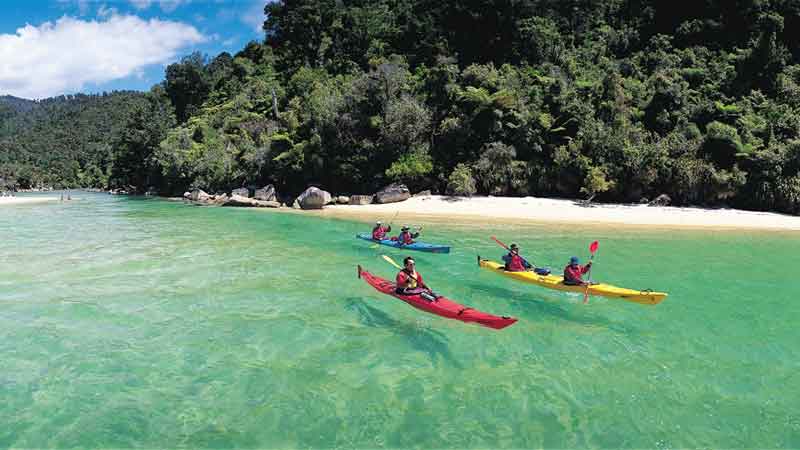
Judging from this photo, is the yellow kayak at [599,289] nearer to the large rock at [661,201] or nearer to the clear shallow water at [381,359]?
the clear shallow water at [381,359]

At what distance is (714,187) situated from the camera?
1167 inches

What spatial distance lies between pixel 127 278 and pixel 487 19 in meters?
45.9

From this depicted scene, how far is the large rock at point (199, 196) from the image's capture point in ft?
167

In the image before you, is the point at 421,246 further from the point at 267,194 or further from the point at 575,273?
the point at 267,194

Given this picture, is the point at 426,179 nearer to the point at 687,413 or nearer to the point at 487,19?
the point at 487,19

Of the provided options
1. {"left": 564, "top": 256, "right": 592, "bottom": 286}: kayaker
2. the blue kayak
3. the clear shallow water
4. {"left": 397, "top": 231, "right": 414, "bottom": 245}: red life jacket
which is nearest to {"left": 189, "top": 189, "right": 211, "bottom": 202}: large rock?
the clear shallow water

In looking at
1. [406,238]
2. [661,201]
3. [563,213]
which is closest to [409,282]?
[406,238]

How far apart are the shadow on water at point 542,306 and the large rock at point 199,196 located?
43629mm

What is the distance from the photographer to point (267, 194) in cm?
4509

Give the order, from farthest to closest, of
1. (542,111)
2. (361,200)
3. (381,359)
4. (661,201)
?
(361,200)
(542,111)
(661,201)
(381,359)

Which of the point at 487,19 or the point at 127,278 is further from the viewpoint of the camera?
the point at 487,19

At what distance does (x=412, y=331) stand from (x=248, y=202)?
36.7m

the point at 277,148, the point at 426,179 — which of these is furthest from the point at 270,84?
the point at 426,179

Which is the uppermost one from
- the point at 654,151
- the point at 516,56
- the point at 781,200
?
the point at 516,56
